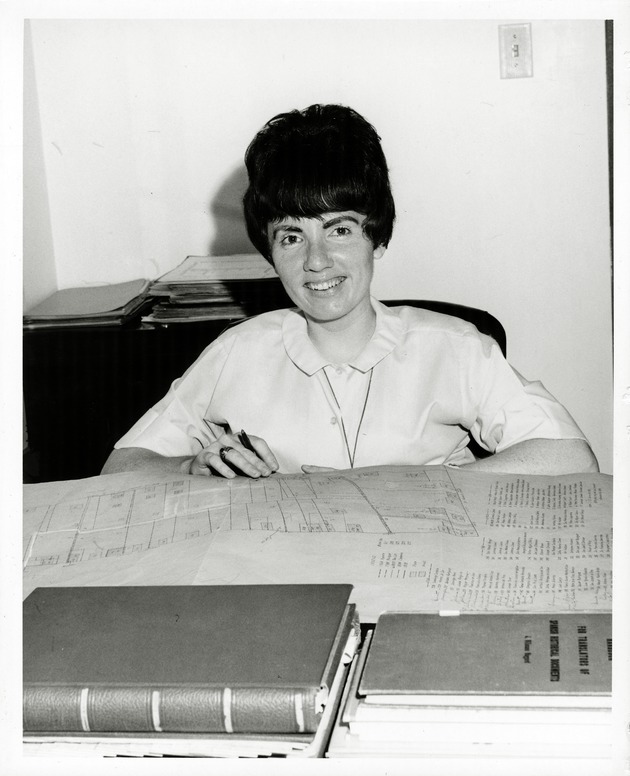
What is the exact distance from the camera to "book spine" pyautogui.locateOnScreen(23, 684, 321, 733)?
1.66 ft

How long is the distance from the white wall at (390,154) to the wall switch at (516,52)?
2 centimetres

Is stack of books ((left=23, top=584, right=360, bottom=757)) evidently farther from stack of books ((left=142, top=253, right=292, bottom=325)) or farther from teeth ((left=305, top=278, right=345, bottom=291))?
stack of books ((left=142, top=253, right=292, bottom=325))

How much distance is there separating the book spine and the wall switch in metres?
1.78

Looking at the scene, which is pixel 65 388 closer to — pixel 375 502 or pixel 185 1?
pixel 375 502

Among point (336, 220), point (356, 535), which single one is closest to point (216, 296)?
point (336, 220)

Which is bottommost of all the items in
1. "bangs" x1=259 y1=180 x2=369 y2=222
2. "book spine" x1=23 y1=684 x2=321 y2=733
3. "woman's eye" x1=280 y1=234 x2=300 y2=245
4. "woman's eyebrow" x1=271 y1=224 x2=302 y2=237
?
"book spine" x1=23 y1=684 x2=321 y2=733

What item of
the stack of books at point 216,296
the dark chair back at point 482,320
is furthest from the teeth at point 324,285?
the stack of books at point 216,296

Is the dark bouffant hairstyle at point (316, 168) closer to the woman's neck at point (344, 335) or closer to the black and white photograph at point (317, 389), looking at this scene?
the black and white photograph at point (317, 389)

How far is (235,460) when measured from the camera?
1058 mm

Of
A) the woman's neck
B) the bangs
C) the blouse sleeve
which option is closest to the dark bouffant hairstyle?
the bangs

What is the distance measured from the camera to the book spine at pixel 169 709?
505mm

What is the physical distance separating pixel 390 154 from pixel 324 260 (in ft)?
2.84

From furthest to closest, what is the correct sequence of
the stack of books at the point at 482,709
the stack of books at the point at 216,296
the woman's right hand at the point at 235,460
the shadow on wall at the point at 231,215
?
the shadow on wall at the point at 231,215, the stack of books at the point at 216,296, the woman's right hand at the point at 235,460, the stack of books at the point at 482,709
